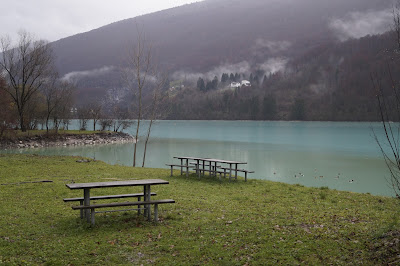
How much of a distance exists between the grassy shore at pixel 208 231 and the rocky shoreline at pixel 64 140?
112ft

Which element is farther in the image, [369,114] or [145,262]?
[369,114]

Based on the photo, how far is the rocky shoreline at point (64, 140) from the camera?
41.7m

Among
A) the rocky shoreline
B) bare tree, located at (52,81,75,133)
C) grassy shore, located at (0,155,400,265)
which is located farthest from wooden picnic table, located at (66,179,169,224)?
bare tree, located at (52,81,75,133)

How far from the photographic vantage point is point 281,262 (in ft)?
17.7

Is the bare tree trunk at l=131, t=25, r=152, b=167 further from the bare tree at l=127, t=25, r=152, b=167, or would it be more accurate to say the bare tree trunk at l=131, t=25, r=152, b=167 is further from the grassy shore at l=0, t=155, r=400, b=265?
the grassy shore at l=0, t=155, r=400, b=265

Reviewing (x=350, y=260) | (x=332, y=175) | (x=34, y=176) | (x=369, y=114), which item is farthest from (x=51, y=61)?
(x=369, y=114)

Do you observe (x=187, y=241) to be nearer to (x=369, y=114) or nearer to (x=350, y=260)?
(x=350, y=260)

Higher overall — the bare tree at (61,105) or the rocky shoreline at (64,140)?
the bare tree at (61,105)

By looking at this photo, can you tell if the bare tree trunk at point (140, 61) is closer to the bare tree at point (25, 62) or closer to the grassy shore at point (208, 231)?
the grassy shore at point (208, 231)

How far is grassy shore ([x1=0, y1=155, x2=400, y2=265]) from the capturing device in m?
5.59

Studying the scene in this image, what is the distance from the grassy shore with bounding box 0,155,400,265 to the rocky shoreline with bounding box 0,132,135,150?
34.3 m

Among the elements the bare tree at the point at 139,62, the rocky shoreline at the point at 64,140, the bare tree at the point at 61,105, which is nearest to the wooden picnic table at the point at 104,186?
the bare tree at the point at 139,62

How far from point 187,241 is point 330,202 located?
6411mm

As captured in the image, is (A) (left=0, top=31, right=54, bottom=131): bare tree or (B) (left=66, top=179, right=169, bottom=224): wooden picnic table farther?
(A) (left=0, top=31, right=54, bottom=131): bare tree
